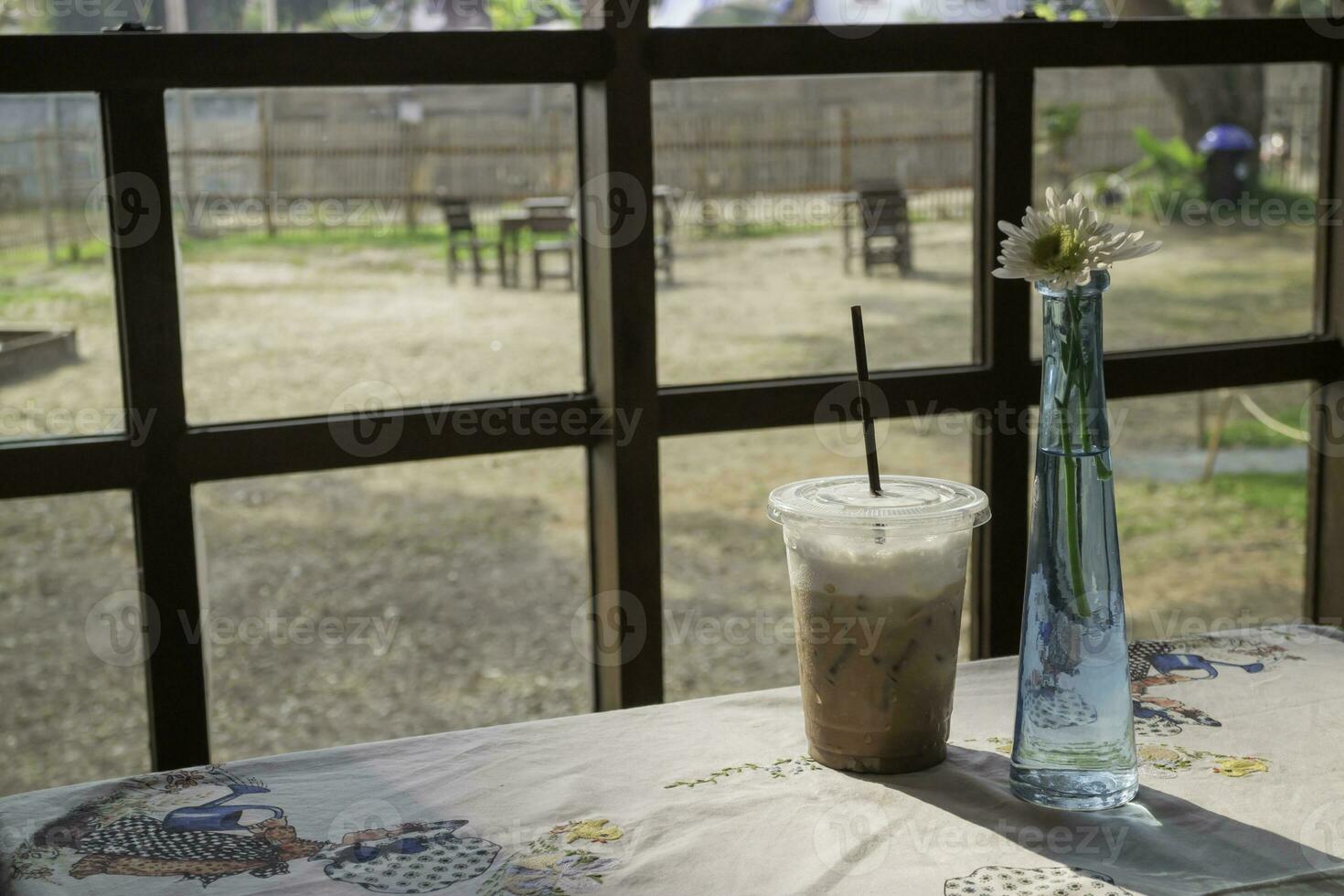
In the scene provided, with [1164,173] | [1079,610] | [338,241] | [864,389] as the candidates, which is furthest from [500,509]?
[1079,610]

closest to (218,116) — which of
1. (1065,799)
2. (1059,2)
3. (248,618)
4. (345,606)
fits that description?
(1059,2)

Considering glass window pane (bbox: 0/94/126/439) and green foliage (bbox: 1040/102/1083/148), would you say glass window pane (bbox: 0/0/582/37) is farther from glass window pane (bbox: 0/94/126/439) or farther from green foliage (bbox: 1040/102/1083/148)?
green foliage (bbox: 1040/102/1083/148)

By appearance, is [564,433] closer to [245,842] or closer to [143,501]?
[143,501]

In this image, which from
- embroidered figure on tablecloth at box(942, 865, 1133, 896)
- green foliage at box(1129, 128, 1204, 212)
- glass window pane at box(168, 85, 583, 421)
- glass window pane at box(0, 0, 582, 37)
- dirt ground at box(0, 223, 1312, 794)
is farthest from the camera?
green foliage at box(1129, 128, 1204, 212)

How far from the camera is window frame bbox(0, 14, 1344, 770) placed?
129 centimetres

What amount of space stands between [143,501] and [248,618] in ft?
8.08

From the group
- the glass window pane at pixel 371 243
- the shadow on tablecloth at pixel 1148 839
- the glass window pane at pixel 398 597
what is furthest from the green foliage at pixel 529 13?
the glass window pane at pixel 398 597

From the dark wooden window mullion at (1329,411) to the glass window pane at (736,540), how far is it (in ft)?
6.08

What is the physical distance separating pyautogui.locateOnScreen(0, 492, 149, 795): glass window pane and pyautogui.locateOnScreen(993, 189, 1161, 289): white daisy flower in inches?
83.0

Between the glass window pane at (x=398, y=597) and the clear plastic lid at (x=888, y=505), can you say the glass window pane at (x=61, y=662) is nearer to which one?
the glass window pane at (x=398, y=597)

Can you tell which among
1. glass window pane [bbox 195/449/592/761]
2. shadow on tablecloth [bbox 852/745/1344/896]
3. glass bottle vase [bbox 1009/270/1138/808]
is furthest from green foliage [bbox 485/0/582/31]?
glass window pane [bbox 195/449/592/761]

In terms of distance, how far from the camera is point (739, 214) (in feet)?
10.3

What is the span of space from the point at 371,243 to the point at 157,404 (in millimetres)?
2170

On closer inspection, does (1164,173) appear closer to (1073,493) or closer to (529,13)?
(529,13)
